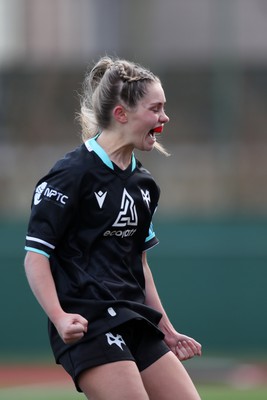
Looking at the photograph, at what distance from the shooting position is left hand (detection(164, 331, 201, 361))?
5.21 metres

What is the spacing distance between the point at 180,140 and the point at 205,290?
6.72 meters

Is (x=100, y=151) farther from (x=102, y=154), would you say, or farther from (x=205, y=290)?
(x=205, y=290)

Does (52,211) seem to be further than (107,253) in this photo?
No

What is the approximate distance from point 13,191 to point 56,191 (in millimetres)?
13712

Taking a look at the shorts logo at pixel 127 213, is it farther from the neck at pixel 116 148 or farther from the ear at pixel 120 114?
the ear at pixel 120 114

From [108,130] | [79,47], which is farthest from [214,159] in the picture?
[108,130]

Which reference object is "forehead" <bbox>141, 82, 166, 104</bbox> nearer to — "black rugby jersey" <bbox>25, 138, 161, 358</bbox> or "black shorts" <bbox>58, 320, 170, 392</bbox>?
"black rugby jersey" <bbox>25, 138, 161, 358</bbox>

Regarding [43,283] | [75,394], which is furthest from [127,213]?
[75,394]

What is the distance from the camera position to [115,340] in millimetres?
4793

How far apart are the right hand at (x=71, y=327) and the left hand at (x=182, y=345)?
29.3 inches

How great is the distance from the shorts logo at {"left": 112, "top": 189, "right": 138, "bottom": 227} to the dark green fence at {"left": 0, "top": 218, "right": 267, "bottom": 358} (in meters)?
10.2

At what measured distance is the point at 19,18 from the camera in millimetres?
25266

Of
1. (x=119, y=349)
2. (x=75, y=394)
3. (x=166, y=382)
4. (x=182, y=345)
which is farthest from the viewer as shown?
(x=75, y=394)

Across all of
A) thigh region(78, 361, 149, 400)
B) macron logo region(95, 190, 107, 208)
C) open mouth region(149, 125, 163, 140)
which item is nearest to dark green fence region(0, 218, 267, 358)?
open mouth region(149, 125, 163, 140)
